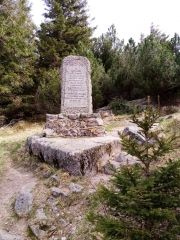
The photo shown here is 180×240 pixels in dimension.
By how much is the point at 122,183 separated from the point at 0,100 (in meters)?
11.4

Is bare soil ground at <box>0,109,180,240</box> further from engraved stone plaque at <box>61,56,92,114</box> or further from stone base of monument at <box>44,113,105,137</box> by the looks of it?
engraved stone plaque at <box>61,56,92,114</box>

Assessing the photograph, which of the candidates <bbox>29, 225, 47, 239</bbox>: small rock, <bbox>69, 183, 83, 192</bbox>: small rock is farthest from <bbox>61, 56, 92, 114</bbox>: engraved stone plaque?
<bbox>29, 225, 47, 239</bbox>: small rock

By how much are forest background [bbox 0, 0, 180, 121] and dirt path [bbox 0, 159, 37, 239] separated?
5905mm

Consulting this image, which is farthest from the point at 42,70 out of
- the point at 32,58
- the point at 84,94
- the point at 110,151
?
the point at 110,151

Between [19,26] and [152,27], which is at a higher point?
[152,27]

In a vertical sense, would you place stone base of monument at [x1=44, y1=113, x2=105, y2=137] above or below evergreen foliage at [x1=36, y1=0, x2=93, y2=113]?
below

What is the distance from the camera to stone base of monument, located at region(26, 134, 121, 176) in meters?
4.61

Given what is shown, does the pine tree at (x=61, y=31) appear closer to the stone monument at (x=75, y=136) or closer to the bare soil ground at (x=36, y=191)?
the stone monument at (x=75, y=136)

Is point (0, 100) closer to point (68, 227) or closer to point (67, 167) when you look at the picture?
point (67, 167)

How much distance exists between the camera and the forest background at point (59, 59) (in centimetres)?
1055

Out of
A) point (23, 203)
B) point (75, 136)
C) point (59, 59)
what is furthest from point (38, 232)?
point (59, 59)

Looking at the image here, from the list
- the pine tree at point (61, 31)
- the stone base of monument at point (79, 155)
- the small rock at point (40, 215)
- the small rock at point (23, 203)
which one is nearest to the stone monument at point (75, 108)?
the stone base of monument at point (79, 155)

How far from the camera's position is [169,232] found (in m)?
2.04

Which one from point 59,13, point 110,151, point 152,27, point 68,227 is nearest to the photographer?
point 68,227
